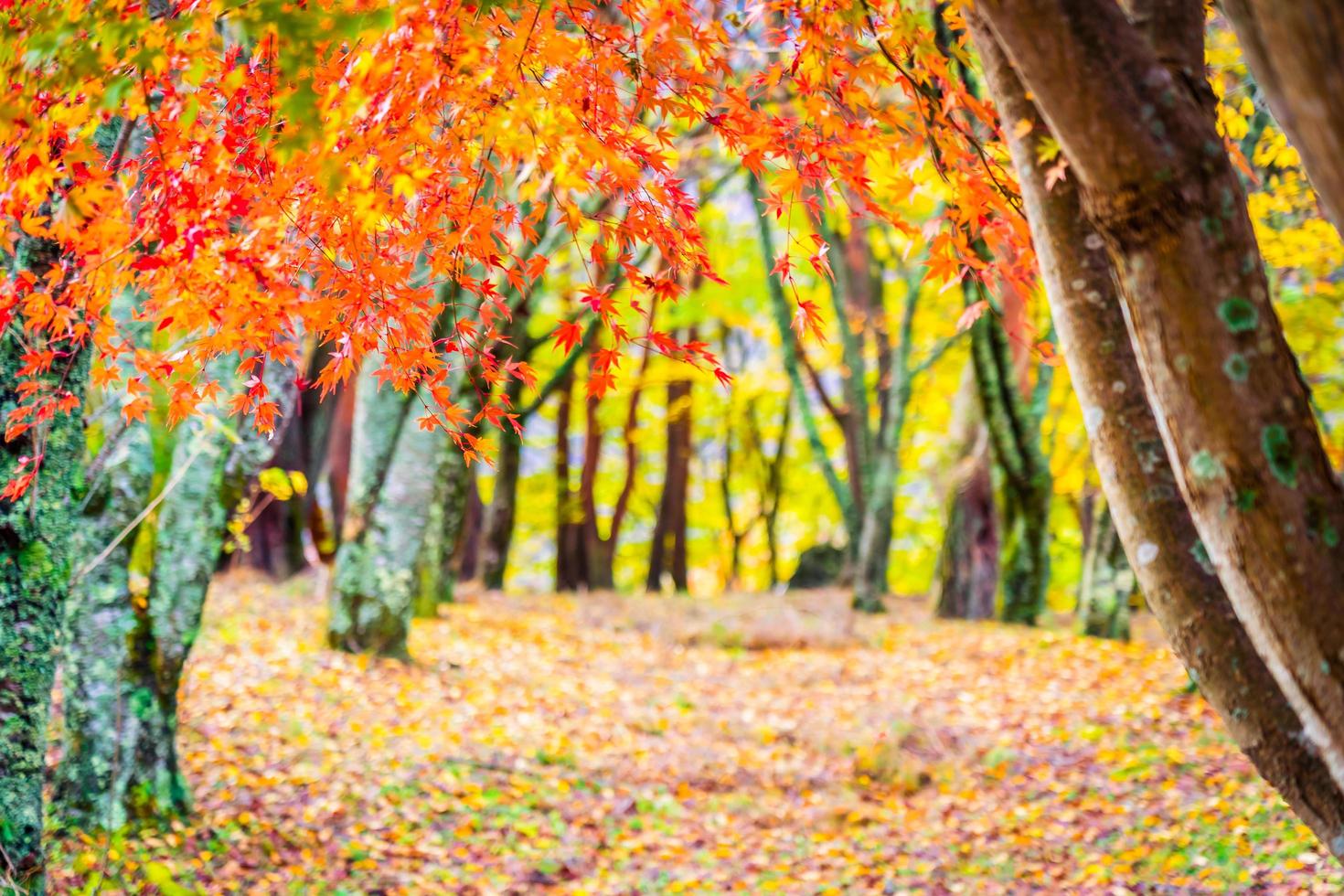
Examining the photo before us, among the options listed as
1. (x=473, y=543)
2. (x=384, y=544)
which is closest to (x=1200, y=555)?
(x=384, y=544)

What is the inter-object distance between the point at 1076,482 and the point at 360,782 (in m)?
12.3

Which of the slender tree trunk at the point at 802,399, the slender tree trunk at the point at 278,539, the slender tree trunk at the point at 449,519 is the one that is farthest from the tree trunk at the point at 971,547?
the slender tree trunk at the point at 278,539

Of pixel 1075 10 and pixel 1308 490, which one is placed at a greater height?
pixel 1075 10

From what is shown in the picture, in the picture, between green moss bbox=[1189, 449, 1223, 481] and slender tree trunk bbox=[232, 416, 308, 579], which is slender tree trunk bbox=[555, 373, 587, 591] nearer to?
slender tree trunk bbox=[232, 416, 308, 579]

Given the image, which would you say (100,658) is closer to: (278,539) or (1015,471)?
(278,539)

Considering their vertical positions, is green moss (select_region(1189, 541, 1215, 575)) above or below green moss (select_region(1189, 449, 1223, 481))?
below

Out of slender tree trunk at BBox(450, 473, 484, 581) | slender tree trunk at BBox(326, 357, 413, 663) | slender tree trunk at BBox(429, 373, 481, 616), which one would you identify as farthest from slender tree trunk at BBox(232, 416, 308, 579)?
slender tree trunk at BBox(326, 357, 413, 663)

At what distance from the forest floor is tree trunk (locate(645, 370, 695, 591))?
31.1ft

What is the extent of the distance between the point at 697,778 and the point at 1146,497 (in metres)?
5.34

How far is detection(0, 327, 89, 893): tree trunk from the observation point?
3.57m

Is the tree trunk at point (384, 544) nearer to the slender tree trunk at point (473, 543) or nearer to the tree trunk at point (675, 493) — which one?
the slender tree trunk at point (473, 543)

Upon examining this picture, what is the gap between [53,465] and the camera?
12.2 ft

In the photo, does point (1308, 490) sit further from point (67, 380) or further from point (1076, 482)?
point (1076, 482)

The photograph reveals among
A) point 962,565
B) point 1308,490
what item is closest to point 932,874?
point 1308,490
